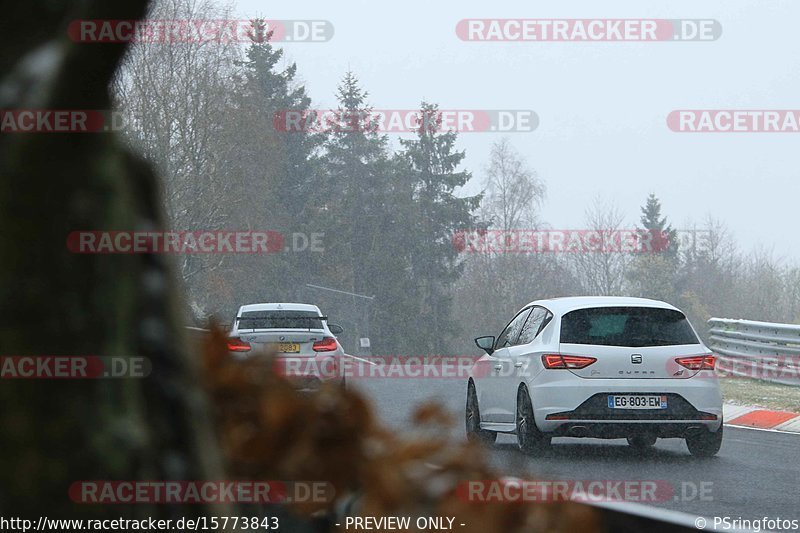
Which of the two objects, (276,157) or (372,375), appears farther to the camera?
(276,157)

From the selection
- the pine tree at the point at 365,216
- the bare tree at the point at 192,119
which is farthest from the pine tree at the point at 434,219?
the bare tree at the point at 192,119

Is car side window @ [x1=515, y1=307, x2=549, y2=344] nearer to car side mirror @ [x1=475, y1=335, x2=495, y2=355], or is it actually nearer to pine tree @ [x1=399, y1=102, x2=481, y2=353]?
car side mirror @ [x1=475, y1=335, x2=495, y2=355]

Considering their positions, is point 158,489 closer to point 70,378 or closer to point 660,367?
point 70,378

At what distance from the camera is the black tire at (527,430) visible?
10359mm

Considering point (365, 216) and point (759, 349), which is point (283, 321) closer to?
point (759, 349)

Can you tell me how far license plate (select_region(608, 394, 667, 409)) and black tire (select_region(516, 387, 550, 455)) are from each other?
72cm

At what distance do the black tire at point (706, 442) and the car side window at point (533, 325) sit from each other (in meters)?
1.75

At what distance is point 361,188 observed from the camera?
44.8 metres

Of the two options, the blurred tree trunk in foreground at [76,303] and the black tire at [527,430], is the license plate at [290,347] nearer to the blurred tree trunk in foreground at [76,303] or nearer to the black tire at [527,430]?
the black tire at [527,430]

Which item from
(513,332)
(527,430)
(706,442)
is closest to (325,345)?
(513,332)

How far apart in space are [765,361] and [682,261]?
33080 mm

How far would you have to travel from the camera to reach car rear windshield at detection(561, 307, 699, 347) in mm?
10461

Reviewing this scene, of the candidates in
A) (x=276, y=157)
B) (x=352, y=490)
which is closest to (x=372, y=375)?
(x=276, y=157)

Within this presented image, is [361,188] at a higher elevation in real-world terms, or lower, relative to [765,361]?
higher
